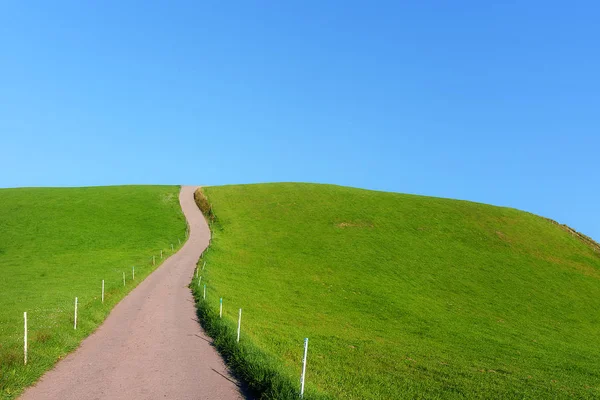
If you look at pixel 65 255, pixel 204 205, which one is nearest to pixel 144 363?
pixel 65 255

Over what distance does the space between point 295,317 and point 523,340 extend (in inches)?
618

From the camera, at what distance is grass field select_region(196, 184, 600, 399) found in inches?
742

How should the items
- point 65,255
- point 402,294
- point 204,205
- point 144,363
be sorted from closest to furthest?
1. point 144,363
2. point 402,294
3. point 65,255
4. point 204,205

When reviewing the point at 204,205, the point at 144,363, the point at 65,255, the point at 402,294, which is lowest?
the point at 402,294

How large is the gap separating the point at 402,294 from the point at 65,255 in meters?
37.0

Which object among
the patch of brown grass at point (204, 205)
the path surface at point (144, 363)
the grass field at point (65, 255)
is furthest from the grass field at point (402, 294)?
the grass field at point (65, 255)

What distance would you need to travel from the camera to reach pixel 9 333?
790 inches

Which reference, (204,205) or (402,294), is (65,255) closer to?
(204,205)

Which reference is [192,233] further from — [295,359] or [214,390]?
[214,390]

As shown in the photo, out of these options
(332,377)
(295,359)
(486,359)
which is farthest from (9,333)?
(486,359)

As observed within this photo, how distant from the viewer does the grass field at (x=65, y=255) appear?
1672 centimetres

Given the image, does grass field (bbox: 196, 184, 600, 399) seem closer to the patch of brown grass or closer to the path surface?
the path surface

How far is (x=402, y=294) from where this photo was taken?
42.5 m

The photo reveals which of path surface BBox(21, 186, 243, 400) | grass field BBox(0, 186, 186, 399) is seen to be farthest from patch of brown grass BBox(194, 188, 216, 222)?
path surface BBox(21, 186, 243, 400)
